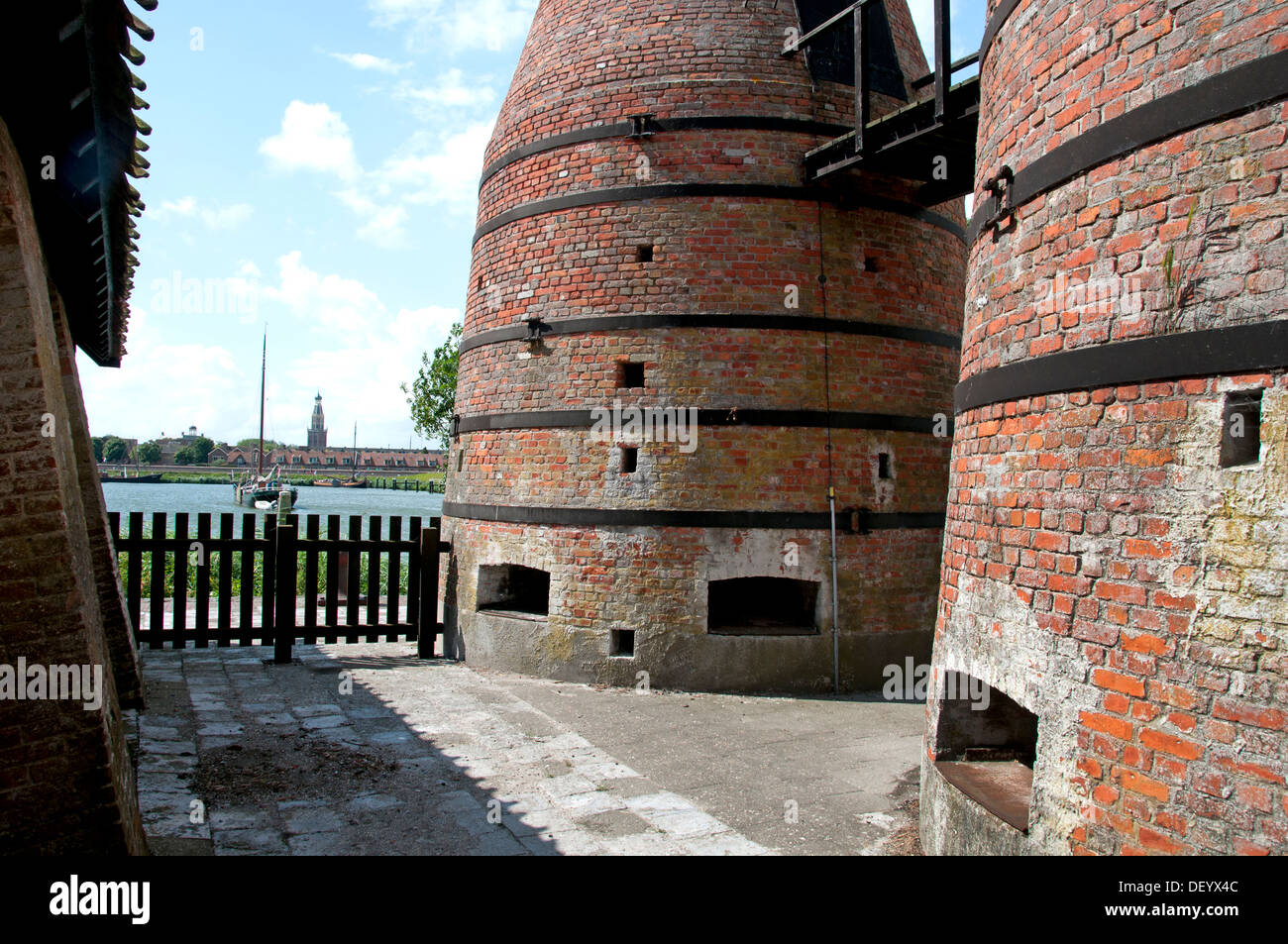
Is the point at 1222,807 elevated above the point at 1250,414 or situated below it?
below

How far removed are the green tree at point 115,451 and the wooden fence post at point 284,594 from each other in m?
106

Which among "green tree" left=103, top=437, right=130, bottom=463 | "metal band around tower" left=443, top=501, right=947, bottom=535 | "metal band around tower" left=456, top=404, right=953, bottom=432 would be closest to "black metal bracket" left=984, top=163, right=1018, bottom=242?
"metal band around tower" left=456, top=404, right=953, bottom=432

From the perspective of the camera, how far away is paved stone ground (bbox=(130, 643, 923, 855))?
4773 mm

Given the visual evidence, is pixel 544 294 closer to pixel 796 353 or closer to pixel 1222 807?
pixel 796 353

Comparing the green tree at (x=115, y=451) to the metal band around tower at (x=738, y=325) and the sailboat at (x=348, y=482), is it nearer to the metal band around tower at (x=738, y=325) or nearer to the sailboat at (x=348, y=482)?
the sailboat at (x=348, y=482)

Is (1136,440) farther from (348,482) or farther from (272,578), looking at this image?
(348,482)

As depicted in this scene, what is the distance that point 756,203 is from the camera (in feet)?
28.4

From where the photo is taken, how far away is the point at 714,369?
8.49 metres

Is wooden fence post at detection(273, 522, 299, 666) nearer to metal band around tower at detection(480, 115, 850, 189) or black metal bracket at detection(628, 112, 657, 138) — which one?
metal band around tower at detection(480, 115, 850, 189)

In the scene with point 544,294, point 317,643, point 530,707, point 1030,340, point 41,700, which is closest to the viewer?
point 41,700

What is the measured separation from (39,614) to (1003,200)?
478 cm

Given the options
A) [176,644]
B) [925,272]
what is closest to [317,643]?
[176,644]

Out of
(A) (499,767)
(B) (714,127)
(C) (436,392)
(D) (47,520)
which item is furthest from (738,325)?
(C) (436,392)

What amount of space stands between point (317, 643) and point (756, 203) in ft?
24.9
